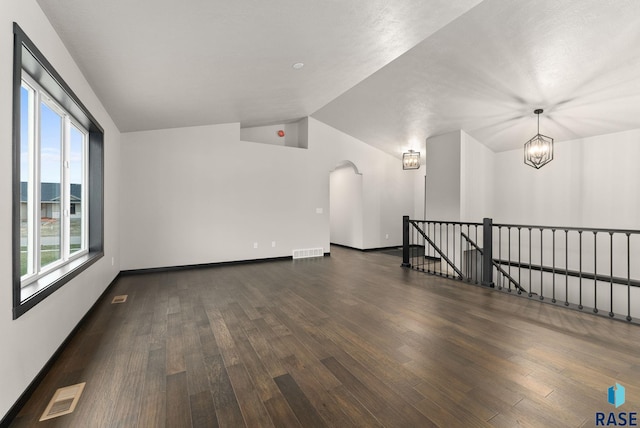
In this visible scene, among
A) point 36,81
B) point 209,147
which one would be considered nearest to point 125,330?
point 36,81

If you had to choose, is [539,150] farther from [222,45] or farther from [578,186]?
[222,45]

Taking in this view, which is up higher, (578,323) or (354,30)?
(354,30)

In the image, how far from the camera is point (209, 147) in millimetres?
5832

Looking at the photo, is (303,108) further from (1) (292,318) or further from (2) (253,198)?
(1) (292,318)

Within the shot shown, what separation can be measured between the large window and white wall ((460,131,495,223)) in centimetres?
651

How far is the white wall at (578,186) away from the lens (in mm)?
5125

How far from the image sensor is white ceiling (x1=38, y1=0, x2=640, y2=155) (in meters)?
2.58

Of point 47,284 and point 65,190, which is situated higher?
point 65,190

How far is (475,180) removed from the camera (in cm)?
657

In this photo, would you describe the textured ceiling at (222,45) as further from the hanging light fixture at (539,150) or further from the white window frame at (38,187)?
the hanging light fixture at (539,150)

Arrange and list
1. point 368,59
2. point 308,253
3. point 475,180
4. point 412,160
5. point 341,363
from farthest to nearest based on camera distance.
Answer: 1. point 308,253
2. point 412,160
3. point 475,180
4. point 368,59
5. point 341,363

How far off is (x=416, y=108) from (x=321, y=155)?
2.55 metres

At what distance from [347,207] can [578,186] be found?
209 inches

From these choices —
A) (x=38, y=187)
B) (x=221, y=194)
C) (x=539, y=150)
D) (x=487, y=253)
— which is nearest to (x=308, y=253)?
(x=221, y=194)
